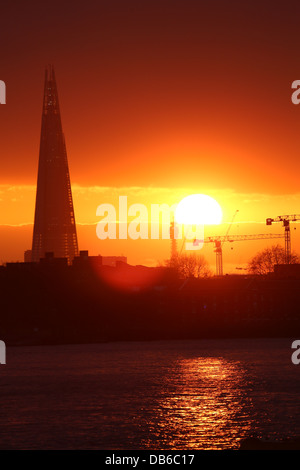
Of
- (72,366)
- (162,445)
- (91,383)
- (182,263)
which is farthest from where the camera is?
(182,263)

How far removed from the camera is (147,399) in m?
49.2

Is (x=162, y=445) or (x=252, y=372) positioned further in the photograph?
(x=252, y=372)

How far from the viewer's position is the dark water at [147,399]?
121 feet

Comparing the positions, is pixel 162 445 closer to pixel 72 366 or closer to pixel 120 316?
pixel 72 366

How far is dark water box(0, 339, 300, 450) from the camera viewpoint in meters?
36.8

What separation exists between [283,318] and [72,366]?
162 feet

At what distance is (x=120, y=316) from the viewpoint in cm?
10644

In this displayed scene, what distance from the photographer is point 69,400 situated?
161ft

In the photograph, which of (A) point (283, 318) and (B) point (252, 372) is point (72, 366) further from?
(A) point (283, 318)
